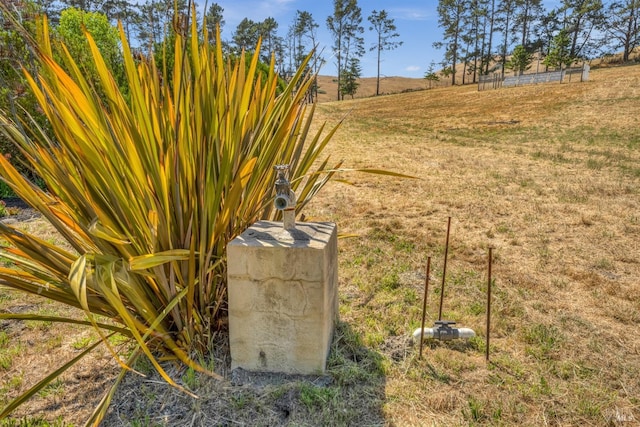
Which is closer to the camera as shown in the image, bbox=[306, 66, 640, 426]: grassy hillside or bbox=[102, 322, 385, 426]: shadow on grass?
bbox=[102, 322, 385, 426]: shadow on grass

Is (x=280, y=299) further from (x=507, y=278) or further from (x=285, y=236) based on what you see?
(x=507, y=278)

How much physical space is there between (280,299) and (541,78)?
2497 centimetres

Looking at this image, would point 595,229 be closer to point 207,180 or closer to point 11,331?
point 207,180

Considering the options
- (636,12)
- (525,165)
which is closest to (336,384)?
(525,165)

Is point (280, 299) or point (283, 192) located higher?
point (283, 192)

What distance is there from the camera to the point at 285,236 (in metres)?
1.68

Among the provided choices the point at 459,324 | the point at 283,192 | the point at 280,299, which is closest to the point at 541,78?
the point at 459,324

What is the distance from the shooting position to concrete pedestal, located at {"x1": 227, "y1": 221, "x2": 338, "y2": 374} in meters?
1.57

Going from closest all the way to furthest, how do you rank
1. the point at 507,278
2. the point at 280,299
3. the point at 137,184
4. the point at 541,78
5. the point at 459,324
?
1. the point at 137,184
2. the point at 280,299
3. the point at 459,324
4. the point at 507,278
5. the point at 541,78

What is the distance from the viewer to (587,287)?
109 inches

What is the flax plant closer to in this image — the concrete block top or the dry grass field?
the concrete block top

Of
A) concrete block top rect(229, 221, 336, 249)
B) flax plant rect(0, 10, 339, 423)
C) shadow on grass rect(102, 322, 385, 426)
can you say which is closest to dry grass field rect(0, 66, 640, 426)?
shadow on grass rect(102, 322, 385, 426)

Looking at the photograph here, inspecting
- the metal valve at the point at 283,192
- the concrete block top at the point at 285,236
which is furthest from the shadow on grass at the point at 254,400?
the metal valve at the point at 283,192

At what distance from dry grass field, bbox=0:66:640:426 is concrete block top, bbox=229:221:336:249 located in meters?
0.60
